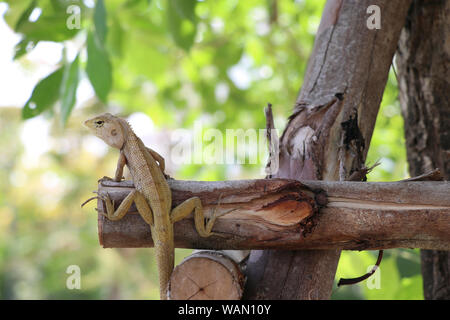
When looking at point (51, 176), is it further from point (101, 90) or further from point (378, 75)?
point (378, 75)

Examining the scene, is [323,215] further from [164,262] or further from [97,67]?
[97,67]

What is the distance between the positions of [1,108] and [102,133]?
14.0 meters

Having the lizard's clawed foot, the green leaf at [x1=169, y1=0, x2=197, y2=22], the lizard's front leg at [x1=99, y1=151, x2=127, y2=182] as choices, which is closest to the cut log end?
the lizard's clawed foot

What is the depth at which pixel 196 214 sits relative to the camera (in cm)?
215

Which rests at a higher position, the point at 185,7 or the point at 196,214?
the point at 185,7

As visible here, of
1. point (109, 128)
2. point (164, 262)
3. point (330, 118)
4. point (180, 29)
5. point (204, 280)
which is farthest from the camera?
point (180, 29)

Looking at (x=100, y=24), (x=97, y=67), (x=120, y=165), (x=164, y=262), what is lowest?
(x=164, y=262)

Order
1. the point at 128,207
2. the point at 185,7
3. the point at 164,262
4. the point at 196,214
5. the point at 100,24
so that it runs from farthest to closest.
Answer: the point at 185,7 → the point at 100,24 → the point at 164,262 → the point at 128,207 → the point at 196,214

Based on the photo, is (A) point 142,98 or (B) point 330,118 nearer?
(B) point 330,118

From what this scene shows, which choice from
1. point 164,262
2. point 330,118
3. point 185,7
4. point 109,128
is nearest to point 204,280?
point 164,262

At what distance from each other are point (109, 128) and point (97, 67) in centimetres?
47

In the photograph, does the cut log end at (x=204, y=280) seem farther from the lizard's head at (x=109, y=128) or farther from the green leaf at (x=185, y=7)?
the green leaf at (x=185, y=7)

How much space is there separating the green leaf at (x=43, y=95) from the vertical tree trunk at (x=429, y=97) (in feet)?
8.99

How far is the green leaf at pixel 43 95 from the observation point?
316 cm
